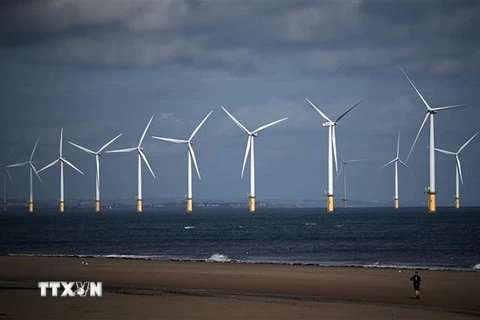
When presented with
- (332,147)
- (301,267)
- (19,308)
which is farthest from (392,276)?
(332,147)

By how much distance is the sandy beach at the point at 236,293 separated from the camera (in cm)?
3425

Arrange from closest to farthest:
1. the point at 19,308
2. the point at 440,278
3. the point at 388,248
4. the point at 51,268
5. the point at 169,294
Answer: the point at 19,308 → the point at 169,294 → the point at 440,278 → the point at 51,268 → the point at 388,248

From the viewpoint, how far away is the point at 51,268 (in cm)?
6103

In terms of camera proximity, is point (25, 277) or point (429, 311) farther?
Result: point (25, 277)

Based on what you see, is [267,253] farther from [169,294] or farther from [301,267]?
[169,294]

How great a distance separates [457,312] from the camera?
35656mm

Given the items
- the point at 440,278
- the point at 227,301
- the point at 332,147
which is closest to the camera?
the point at 227,301

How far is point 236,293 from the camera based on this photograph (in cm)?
4331

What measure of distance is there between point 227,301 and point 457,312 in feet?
32.7

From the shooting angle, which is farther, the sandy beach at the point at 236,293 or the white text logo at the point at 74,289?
the white text logo at the point at 74,289

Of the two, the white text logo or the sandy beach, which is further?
the white text logo

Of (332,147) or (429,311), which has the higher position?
(332,147)

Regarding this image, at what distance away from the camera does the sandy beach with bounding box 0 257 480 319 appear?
112ft

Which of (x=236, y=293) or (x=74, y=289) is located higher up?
(x=74, y=289)
